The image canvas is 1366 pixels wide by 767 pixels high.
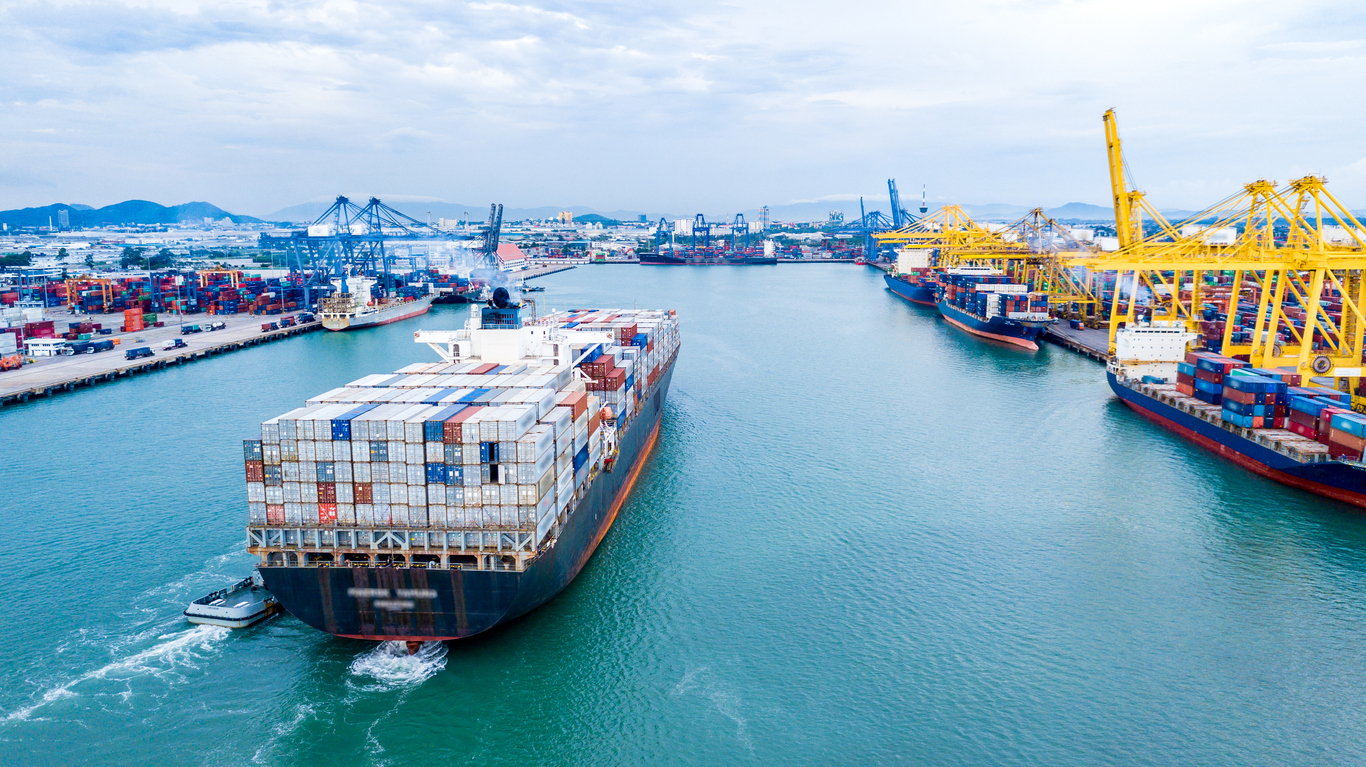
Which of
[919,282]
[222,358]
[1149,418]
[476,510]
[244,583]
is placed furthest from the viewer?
[919,282]

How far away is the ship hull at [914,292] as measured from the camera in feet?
296

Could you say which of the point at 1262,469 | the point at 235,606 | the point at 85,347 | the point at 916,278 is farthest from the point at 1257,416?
the point at 916,278

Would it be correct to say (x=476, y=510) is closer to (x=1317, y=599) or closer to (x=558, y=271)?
(x=1317, y=599)

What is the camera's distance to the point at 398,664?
16.6 metres

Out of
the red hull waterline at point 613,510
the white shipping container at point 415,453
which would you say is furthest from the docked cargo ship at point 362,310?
the white shipping container at point 415,453

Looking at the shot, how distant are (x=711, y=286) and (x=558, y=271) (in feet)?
148

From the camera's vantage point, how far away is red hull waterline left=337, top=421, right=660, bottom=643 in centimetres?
1694

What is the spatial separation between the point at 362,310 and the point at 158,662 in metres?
63.4

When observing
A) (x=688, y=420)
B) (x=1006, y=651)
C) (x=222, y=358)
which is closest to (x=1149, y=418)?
(x=688, y=420)

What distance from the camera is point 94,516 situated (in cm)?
2419

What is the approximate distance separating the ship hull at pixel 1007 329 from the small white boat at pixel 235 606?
53.9 metres

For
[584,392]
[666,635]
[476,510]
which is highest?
[584,392]

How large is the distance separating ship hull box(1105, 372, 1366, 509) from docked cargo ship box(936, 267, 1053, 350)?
23.7m

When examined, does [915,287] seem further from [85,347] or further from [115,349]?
[85,347]
